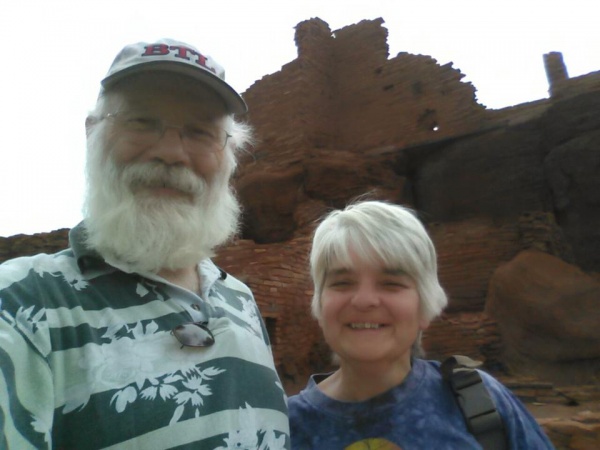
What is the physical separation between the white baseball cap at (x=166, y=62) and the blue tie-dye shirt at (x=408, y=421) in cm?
120

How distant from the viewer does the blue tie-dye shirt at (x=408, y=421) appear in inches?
61.6

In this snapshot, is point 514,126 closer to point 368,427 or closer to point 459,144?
point 459,144

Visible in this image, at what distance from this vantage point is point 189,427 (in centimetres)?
122

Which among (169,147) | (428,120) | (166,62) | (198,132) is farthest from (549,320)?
(166,62)

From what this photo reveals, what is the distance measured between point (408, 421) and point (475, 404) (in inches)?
8.8

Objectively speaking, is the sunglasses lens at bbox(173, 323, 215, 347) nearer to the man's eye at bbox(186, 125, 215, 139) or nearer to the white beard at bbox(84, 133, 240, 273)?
the white beard at bbox(84, 133, 240, 273)

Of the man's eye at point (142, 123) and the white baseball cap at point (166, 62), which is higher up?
the white baseball cap at point (166, 62)

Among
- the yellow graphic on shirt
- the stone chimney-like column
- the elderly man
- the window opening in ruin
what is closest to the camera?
the elderly man

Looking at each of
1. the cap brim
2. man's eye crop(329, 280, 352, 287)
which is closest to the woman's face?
man's eye crop(329, 280, 352, 287)

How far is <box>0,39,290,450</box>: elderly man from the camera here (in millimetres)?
1121

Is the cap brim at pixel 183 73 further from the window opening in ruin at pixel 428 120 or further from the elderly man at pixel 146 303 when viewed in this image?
the window opening in ruin at pixel 428 120

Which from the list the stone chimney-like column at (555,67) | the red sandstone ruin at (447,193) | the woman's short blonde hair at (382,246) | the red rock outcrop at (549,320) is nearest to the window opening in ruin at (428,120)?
the red sandstone ruin at (447,193)

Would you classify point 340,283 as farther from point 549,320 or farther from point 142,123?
point 549,320

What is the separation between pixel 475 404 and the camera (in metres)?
1.59
